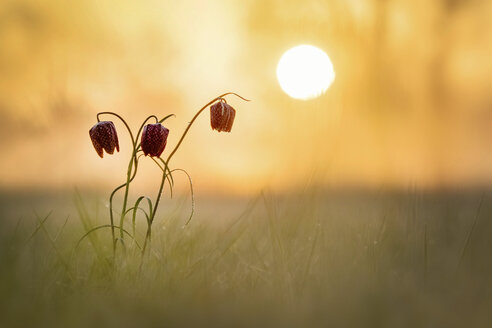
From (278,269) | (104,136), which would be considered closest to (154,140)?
(104,136)

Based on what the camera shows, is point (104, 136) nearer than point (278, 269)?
No

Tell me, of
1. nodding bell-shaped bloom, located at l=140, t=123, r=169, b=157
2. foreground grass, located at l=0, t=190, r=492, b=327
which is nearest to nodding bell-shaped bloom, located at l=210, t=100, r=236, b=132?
nodding bell-shaped bloom, located at l=140, t=123, r=169, b=157

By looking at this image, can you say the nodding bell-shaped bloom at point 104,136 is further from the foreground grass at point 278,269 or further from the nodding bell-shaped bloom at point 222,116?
the nodding bell-shaped bloom at point 222,116

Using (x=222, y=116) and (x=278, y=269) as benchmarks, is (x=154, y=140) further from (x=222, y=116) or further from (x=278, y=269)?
(x=278, y=269)

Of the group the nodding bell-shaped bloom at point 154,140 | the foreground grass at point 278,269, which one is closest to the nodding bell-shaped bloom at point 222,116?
the nodding bell-shaped bloom at point 154,140

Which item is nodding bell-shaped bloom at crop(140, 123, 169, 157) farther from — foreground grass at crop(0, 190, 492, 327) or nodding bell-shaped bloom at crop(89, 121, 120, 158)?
foreground grass at crop(0, 190, 492, 327)

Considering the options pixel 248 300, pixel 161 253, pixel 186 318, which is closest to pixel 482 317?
pixel 248 300
